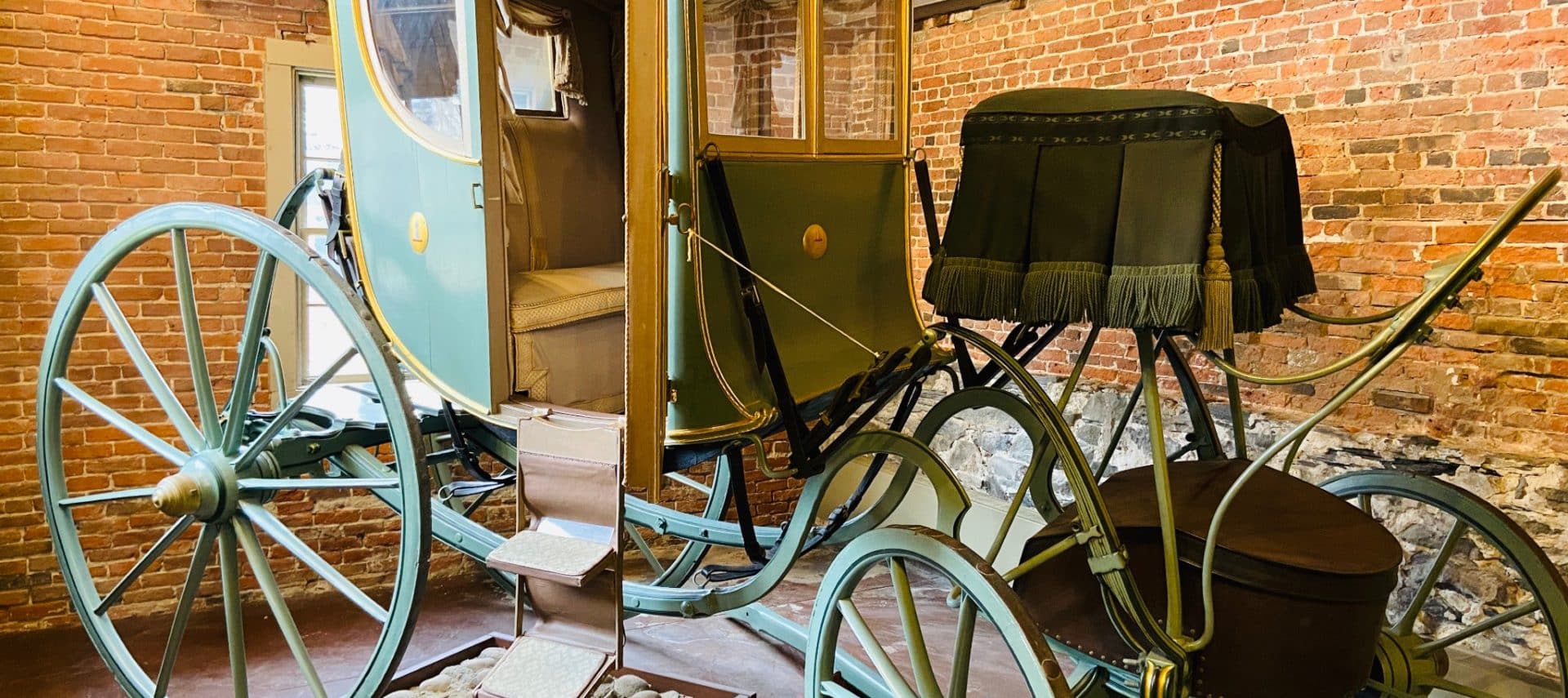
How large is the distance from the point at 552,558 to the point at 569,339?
0.59 metres

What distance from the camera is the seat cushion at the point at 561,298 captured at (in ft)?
Answer: 8.60

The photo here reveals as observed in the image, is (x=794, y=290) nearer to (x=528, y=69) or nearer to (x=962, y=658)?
(x=962, y=658)

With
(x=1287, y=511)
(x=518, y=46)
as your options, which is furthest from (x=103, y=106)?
(x=1287, y=511)

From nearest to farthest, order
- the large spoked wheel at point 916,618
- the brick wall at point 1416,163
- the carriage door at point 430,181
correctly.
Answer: the large spoked wheel at point 916,618 < the carriage door at point 430,181 < the brick wall at point 1416,163

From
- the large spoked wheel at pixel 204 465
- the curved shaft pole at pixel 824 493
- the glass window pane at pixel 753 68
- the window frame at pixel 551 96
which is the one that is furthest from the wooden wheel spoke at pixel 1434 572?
the window frame at pixel 551 96

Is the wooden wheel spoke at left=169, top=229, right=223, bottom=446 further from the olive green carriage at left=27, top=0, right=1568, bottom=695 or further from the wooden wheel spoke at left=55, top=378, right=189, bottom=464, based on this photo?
the wooden wheel spoke at left=55, top=378, right=189, bottom=464

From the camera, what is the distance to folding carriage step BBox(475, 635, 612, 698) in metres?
2.41

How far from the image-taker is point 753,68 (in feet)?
8.30

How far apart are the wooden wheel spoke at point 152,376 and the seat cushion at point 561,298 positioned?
0.96 meters

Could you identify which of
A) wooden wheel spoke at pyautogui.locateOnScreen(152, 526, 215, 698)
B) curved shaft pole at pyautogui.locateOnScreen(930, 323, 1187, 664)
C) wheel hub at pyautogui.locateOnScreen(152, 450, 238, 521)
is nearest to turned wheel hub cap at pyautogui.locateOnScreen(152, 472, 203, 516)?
wheel hub at pyautogui.locateOnScreen(152, 450, 238, 521)

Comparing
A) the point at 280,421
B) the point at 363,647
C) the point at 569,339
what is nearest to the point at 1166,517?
the point at 569,339

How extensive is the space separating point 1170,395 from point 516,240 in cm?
253

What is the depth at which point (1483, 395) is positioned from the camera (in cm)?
334

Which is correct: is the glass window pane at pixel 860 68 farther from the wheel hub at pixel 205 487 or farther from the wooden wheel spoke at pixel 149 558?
the wooden wheel spoke at pixel 149 558
